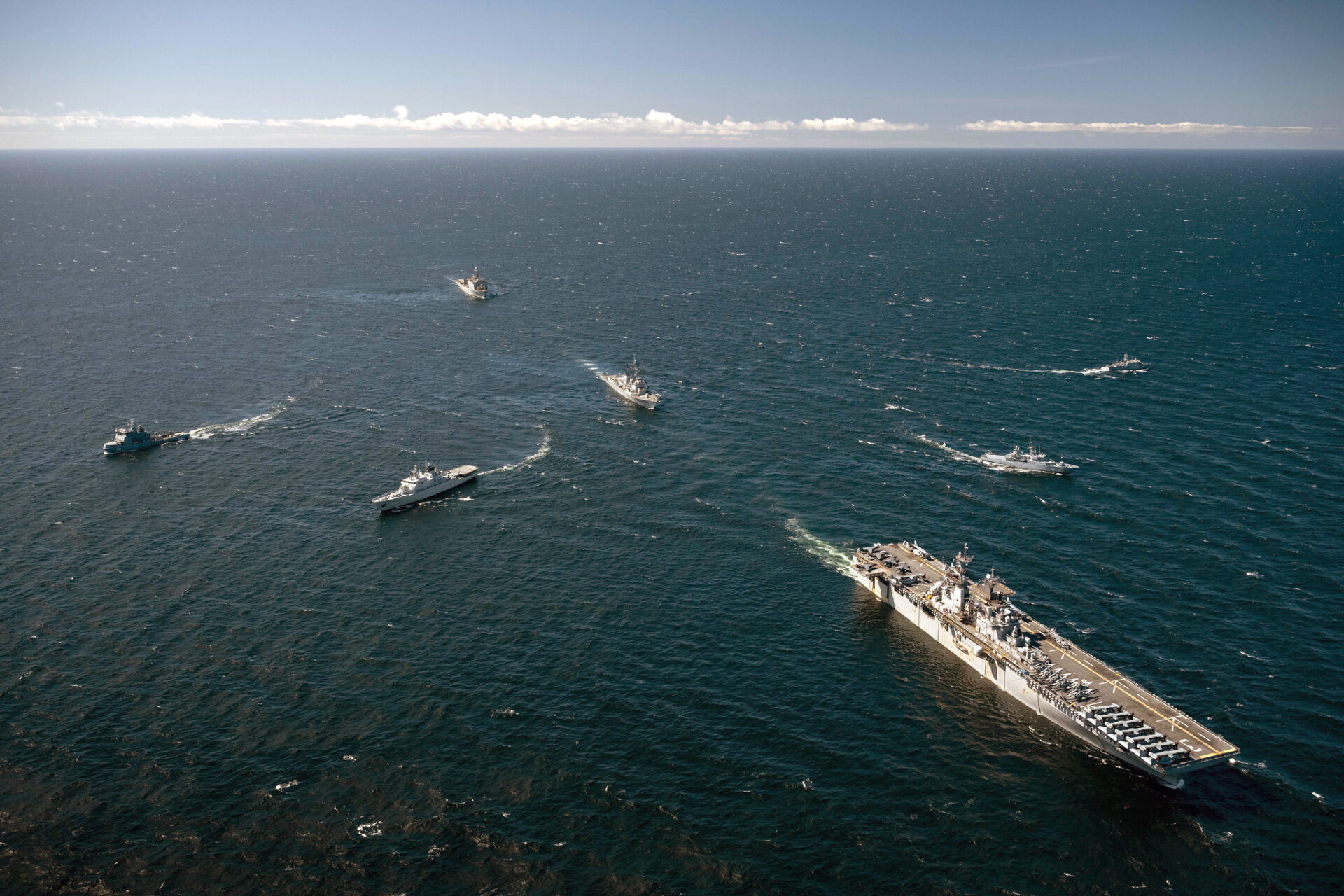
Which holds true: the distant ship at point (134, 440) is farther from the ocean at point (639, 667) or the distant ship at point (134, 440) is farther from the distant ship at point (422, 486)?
the distant ship at point (422, 486)

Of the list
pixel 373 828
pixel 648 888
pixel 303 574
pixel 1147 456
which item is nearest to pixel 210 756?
pixel 373 828

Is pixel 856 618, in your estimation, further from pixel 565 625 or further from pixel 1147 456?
pixel 1147 456

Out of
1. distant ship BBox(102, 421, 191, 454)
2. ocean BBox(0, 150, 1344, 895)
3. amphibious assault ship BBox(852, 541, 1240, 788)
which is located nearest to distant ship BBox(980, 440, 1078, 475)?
ocean BBox(0, 150, 1344, 895)

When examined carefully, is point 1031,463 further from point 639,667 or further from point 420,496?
point 420,496

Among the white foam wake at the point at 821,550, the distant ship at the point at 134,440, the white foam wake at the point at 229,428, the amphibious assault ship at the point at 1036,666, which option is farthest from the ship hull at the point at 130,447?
the amphibious assault ship at the point at 1036,666

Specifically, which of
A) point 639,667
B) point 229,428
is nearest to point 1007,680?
point 639,667

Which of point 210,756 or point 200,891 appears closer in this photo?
point 200,891
